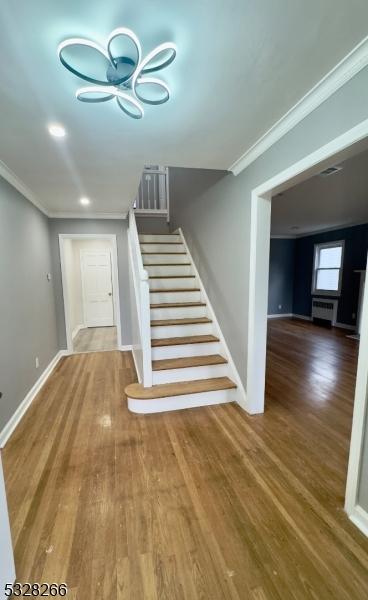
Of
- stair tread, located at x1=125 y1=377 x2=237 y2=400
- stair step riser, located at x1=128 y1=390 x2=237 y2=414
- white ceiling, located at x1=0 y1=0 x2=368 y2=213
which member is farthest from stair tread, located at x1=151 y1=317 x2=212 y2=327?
white ceiling, located at x1=0 y1=0 x2=368 y2=213

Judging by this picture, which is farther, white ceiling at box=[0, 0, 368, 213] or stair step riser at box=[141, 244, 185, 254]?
stair step riser at box=[141, 244, 185, 254]

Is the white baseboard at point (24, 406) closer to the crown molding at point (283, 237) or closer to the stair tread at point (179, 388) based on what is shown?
the stair tread at point (179, 388)

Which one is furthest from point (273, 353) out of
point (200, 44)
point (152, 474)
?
point (200, 44)

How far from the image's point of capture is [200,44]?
3.79ft

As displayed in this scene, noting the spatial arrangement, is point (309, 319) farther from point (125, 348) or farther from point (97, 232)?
point (97, 232)

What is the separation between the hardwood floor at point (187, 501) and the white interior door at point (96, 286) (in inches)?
151

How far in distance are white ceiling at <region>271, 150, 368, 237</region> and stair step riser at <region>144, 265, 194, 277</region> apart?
5.84 ft

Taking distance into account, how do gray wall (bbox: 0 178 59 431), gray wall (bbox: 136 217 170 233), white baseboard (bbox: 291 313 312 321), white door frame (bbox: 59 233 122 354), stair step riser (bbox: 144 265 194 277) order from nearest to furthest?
gray wall (bbox: 0 178 59 431) → stair step riser (bbox: 144 265 194 277) → white door frame (bbox: 59 233 122 354) → gray wall (bbox: 136 217 170 233) → white baseboard (bbox: 291 313 312 321)

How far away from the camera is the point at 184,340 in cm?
303

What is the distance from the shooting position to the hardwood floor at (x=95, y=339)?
15.6 feet

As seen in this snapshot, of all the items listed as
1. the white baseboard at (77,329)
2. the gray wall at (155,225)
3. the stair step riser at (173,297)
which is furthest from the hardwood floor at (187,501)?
the gray wall at (155,225)

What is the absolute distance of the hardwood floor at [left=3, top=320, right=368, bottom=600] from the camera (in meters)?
1.16

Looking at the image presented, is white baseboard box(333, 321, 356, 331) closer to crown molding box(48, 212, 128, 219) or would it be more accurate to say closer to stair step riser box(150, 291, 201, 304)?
stair step riser box(150, 291, 201, 304)

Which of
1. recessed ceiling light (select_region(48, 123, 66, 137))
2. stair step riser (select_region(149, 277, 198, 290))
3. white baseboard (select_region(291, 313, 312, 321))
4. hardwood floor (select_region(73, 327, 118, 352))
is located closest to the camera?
recessed ceiling light (select_region(48, 123, 66, 137))
